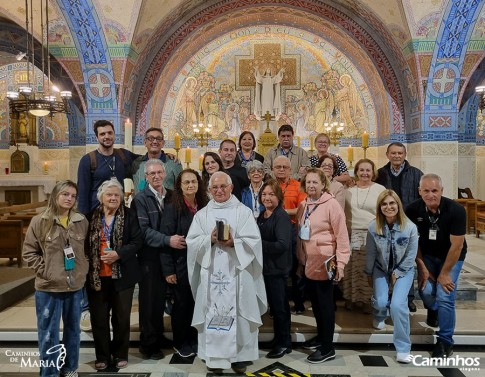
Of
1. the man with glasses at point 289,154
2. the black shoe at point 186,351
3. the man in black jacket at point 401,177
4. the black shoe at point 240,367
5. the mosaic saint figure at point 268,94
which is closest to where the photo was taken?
the black shoe at point 240,367

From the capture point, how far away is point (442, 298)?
155 inches

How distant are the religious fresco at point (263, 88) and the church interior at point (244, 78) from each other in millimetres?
41

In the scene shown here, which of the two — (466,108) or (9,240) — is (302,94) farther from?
(9,240)

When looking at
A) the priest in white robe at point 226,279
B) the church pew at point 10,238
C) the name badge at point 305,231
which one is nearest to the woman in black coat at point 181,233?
the priest in white robe at point 226,279

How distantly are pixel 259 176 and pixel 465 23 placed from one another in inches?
336

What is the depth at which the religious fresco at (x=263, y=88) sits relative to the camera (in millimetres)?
15164

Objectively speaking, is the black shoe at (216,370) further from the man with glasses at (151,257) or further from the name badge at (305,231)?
the name badge at (305,231)

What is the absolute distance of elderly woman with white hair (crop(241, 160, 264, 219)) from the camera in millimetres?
4184

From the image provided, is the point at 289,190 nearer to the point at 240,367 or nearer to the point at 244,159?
the point at 244,159

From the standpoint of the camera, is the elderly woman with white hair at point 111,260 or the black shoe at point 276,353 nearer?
the elderly woman with white hair at point 111,260

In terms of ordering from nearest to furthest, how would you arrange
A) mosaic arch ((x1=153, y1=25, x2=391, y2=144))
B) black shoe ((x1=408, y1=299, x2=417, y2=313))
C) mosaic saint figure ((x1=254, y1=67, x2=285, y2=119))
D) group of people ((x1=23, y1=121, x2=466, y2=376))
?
group of people ((x1=23, y1=121, x2=466, y2=376))
black shoe ((x1=408, y1=299, x2=417, y2=313))
mosaic arch ((x1=153, y1=25, x2=391, y2=144))
mosaic saint figure ((x1=254, y1=67, x2=285, y2=119))

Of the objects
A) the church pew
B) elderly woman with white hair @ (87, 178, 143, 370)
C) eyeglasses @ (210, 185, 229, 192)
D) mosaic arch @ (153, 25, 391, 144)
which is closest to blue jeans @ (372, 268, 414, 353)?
eyeglasses @ (210, 185, 229, 192)

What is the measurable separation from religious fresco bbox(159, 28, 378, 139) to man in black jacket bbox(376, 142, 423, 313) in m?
10.4

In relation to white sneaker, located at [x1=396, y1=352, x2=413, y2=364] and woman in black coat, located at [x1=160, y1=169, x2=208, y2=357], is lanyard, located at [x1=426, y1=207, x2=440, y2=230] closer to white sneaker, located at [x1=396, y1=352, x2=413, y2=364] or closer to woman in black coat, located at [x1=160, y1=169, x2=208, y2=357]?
white sneaker, located at [x1=396, y1=352, x2=413, y2=364]
